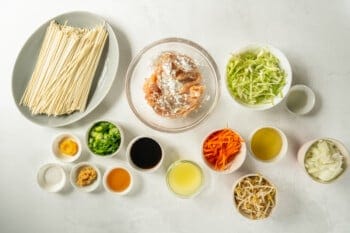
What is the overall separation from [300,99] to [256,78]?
0.66 ft

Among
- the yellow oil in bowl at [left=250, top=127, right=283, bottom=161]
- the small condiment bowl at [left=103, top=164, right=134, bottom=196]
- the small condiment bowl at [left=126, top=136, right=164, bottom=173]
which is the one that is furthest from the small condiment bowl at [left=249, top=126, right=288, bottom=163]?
the small condiment bowl at [left=103, top=164, right=134, bottom=196]

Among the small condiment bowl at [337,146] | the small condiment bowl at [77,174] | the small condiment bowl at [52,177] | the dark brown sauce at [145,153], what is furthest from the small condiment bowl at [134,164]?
the small condiment bowl at [337,146]

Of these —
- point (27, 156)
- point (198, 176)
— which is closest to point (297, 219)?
point (198, 176)

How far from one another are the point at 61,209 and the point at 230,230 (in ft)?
2.16

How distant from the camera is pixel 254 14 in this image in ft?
5.42

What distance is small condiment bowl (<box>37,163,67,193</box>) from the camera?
5.35ft

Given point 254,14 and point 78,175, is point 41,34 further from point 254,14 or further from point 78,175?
point 254,14

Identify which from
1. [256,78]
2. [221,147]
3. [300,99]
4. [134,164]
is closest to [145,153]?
[134,164]

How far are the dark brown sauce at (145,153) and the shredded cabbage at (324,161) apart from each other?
54 centimetres

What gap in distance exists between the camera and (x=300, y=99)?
1.62 meters

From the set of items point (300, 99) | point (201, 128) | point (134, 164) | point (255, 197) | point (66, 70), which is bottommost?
point (255, 197)

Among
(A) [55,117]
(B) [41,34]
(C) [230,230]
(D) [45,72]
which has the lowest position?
(C) [230,230]

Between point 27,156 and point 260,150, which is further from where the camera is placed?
point 27,156

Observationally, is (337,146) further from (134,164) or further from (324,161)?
(134,164)
